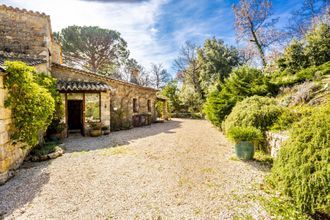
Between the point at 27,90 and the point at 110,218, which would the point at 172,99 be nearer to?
the point at 27,90

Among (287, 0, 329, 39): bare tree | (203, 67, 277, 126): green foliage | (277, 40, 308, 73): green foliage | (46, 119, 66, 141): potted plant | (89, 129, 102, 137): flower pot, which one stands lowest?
(89, 129, 102, 137): flower pot

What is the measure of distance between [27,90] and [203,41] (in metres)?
25.0

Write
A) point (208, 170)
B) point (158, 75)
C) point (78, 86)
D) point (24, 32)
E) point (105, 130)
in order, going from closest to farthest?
point (208, 170)
point (24, 32)
point (78, 86)
point (105, 130)
point (158, 75)

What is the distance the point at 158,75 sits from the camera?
39.8 meters

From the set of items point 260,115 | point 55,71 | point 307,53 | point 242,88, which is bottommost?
point 260,115

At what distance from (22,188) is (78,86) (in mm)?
7125

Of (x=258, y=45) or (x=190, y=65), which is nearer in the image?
(x=258, y=45)

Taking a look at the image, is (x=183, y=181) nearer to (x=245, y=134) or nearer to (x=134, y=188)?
(x=134, y=188)

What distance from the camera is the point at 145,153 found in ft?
23.6

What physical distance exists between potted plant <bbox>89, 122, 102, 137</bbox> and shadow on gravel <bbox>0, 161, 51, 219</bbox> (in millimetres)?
5104

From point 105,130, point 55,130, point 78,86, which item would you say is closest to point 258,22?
point 105,130

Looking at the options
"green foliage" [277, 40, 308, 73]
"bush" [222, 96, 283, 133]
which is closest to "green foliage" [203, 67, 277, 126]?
"green foliage" [277, 40, 308, 73]

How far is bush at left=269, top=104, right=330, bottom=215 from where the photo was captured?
2762 millimetres

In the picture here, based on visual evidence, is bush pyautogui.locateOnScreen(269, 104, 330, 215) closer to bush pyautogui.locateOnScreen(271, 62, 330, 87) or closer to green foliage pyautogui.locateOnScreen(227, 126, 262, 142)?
green foliage pyautogui.locateOnScreen(227, 126, 262, 142)
